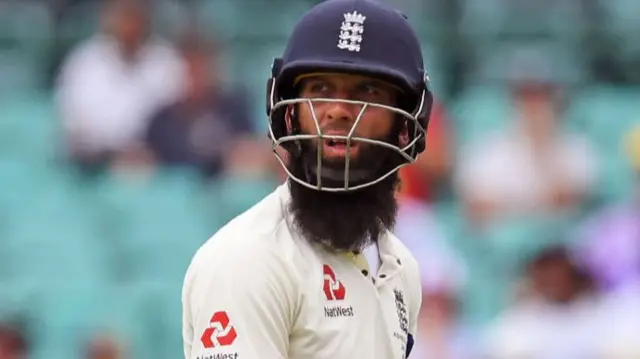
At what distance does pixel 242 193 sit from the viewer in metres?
7.66

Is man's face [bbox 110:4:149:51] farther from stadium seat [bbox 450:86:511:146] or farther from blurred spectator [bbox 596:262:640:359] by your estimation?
blurred spectator [bbox 596:262:640:359]

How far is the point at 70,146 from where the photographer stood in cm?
835

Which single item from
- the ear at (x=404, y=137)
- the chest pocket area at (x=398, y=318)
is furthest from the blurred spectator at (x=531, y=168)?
the ear at (x=404, y=137)

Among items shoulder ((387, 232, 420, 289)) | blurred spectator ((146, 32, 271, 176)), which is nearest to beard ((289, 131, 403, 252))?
shoulder ((387, 232, 420, 289))

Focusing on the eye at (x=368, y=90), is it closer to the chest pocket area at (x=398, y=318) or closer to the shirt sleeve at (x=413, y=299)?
the chest pocket area at (x=398, y=318)

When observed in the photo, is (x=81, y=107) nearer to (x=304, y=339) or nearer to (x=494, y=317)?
(x=494, y=317)

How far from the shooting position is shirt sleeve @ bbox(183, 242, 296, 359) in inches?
120

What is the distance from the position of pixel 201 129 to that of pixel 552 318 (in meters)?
2.41

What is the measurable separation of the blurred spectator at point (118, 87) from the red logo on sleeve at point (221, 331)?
17.0 ft

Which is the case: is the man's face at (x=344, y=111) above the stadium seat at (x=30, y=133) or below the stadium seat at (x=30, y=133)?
above

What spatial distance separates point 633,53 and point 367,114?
7108 millimetres

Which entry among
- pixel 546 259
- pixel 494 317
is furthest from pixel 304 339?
pixel 494 317

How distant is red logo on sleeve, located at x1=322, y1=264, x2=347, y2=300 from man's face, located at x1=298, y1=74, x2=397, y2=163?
229 millimetres

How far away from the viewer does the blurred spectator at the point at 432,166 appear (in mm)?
7531
